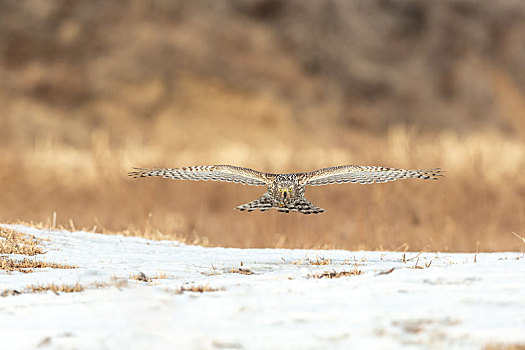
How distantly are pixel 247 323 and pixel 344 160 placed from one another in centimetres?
1421

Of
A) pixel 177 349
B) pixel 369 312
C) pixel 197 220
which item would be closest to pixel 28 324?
pixel 177 349

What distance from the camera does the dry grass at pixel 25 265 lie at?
26.4 ft

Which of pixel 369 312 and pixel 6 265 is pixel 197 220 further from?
pixel 369 312

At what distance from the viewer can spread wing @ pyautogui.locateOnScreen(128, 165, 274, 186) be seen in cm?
1021

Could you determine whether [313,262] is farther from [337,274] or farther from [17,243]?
[17,243]

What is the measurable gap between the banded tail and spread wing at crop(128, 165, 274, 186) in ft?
0.93

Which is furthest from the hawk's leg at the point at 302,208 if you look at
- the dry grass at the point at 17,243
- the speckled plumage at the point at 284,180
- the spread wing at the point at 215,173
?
the dry grass at the point at 17,243

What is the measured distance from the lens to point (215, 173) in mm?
11047

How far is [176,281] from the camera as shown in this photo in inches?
296

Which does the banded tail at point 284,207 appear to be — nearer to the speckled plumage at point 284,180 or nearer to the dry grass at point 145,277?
the speckled plumage at point 284,180

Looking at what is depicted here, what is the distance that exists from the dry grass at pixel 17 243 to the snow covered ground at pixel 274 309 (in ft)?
4.53

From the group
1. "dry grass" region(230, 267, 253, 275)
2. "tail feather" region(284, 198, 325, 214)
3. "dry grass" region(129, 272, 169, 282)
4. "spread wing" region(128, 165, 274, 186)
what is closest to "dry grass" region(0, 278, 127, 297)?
"dry grass" region(129, 272, 169, 282)

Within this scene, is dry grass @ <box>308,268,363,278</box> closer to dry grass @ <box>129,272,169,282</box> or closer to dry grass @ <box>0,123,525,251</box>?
dry grass @ <box>129,272,169,282</box>

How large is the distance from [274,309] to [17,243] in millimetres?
5278
